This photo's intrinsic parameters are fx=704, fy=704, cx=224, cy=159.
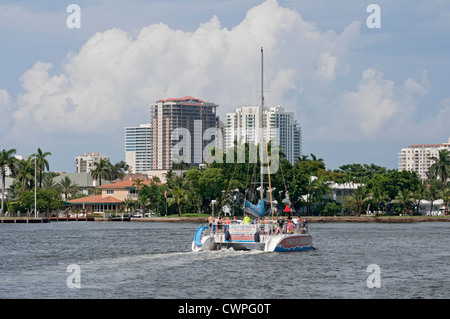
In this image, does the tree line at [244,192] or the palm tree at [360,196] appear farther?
the palm tree at [360,196]

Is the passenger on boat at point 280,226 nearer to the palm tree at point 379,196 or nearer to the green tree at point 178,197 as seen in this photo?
the green tree at point 178,197

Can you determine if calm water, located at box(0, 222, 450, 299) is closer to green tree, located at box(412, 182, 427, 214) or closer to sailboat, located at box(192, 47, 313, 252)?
sailboat, located at box(192, 47, 313, 252)

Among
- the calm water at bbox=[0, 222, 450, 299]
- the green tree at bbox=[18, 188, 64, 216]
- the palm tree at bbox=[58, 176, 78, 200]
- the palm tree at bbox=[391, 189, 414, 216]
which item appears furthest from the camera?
the palm tree at bbox=[58, 176, 78, 200]

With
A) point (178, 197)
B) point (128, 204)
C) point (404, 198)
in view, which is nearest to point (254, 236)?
point (178, 197)

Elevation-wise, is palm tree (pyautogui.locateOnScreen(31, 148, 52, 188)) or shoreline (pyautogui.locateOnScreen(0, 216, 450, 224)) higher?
palm tree (pyautogui.locateOnScreen(31, 148, 52, 188))

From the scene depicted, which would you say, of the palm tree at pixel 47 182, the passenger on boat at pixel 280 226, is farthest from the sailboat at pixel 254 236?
the palm tree at pixel 47 182

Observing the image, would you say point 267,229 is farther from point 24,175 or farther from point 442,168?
point 442,168

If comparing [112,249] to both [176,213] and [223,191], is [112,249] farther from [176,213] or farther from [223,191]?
[176,213]

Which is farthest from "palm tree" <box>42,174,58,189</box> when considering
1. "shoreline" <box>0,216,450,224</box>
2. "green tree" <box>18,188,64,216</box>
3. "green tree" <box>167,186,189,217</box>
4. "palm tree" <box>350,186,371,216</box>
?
"palm tree" <box>350,186,371,216</box>

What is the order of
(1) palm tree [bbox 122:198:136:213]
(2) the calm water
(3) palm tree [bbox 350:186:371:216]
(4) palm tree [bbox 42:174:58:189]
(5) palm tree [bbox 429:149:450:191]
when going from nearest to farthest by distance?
(2) the calm water
(3) palm tree [bbox 350:186:371:216]
(1) palm tree [bbox 122:198:136:213]
(5) palm tree [bbox 429:149:450:191]
(4) palm tree [bbox 42:174:58:189]

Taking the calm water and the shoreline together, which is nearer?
the calm water

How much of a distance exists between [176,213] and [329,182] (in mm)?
30108
